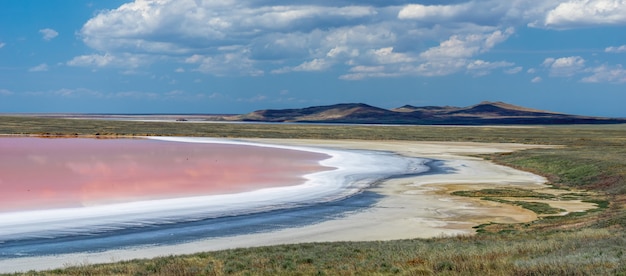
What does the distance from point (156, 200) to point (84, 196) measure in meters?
3.82

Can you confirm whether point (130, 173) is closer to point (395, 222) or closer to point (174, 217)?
point (174, 217)

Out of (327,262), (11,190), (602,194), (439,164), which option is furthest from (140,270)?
(439,164)

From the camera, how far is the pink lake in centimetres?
3259

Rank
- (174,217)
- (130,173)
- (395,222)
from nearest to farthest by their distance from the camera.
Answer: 1. (395,222)
2. (174,217)
3. (130,173)

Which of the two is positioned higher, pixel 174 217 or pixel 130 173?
pixel 130 173

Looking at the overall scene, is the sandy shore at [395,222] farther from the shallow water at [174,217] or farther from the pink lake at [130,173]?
the pink lake at [130,173]

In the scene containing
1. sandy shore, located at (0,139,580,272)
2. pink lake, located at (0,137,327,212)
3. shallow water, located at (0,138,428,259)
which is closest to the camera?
sandy shore, located at (0,139,580,272)

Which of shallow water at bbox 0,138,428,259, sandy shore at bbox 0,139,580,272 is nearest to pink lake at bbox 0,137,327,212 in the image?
shallow water at bbox 0,138,428,259

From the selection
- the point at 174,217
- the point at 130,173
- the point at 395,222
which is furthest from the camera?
the point at 130,173

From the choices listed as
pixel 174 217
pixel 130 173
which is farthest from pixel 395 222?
pixel 130 173

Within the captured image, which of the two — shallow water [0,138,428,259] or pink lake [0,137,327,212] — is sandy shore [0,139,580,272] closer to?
shallow water [0,138,428,259]

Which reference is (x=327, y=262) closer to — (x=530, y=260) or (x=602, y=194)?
(x=530, y=260)

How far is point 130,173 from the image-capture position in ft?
145

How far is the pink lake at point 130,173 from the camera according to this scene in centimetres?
3259
